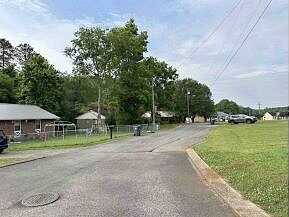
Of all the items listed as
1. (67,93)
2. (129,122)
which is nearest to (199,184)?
(129,122)

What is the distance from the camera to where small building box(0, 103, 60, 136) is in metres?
49.2

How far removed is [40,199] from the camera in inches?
436

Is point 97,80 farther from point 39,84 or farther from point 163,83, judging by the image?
point 163,83

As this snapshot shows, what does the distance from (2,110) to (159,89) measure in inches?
1807

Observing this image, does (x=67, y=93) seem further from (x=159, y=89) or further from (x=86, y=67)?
(x=159, y=89)

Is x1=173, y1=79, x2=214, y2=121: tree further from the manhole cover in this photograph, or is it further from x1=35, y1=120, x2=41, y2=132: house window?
the manhole cover

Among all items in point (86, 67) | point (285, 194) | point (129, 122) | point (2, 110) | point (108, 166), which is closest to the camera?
point (285, 194)

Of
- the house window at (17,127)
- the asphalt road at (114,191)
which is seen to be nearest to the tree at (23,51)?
the house window at (17,127)

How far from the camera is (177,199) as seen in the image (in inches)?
407

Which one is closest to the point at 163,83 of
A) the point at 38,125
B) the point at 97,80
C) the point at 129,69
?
the point at 129,69

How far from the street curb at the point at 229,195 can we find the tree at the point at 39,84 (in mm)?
54183

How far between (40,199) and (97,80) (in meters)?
55.1

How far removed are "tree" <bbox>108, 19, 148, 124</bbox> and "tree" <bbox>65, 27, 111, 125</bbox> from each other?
107cm

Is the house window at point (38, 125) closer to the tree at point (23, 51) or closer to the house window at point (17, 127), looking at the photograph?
the house window at point (17, 127)
